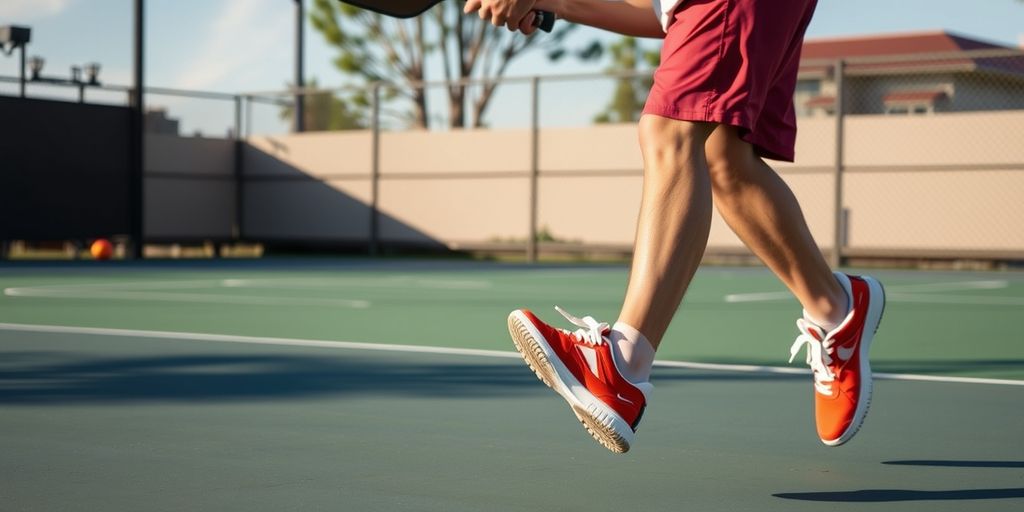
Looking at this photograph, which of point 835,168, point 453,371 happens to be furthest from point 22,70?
point 453,371

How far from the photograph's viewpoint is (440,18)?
1458 inches

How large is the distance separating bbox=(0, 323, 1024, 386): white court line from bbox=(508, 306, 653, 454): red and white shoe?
97.0 inches

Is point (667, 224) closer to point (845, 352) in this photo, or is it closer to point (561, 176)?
point (845, 352)

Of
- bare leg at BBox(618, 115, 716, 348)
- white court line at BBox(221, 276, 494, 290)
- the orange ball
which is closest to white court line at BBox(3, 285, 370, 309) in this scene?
white court line at BBox(221, 276, 494, 290)

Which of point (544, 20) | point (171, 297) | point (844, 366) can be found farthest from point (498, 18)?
point (171, 297)

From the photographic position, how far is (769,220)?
3.42 metres

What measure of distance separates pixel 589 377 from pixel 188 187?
20285mm

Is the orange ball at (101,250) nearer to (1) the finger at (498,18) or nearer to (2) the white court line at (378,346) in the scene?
(2) the white court line at (378,346)

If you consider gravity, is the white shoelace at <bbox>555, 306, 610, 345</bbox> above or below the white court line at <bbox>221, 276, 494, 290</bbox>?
above

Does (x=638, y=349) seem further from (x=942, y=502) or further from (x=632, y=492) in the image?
(x=942, y=502)

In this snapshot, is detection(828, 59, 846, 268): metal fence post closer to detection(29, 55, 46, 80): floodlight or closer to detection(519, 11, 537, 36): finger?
detection(29, 55, 46, 80): floodlight

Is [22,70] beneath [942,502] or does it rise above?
above

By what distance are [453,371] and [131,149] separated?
16723 mm

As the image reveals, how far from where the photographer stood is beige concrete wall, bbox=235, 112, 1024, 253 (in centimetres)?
1720
